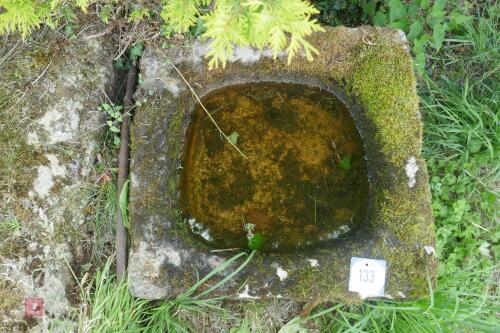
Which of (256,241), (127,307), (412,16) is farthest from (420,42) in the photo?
(127,307)

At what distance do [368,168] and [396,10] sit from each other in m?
0.88

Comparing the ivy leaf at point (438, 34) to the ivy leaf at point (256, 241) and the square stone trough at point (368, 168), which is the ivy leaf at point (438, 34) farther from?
the ivy leaf at point (256, 241)

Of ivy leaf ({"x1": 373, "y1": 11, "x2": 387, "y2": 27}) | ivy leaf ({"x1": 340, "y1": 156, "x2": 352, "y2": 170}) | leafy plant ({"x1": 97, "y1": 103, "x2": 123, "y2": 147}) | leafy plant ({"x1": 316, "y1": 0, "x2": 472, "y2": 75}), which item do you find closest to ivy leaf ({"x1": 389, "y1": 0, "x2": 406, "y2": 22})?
leafy plant ({"x1": 316, "y1": 0, "x2": 472, "y2": 75})

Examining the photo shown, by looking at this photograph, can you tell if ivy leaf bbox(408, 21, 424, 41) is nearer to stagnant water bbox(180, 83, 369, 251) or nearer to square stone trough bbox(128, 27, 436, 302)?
square stone trough bbox(128, 27, 436, 302)

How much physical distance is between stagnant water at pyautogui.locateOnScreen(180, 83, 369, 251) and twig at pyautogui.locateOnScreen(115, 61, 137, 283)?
0.31 metres

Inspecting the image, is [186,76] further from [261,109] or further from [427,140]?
[427,140]

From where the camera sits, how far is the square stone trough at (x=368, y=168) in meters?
2.00

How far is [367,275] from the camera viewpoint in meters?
1.99

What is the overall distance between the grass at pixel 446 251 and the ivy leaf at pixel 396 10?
0.47 metres

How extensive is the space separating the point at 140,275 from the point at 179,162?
1.98 ft

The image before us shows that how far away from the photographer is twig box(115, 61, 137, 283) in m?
2.18

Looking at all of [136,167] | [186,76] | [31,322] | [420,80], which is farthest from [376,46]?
[31,322]

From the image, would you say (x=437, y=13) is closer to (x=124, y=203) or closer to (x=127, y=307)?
(x=124, y=203)

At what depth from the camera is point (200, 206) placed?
2.31 m
